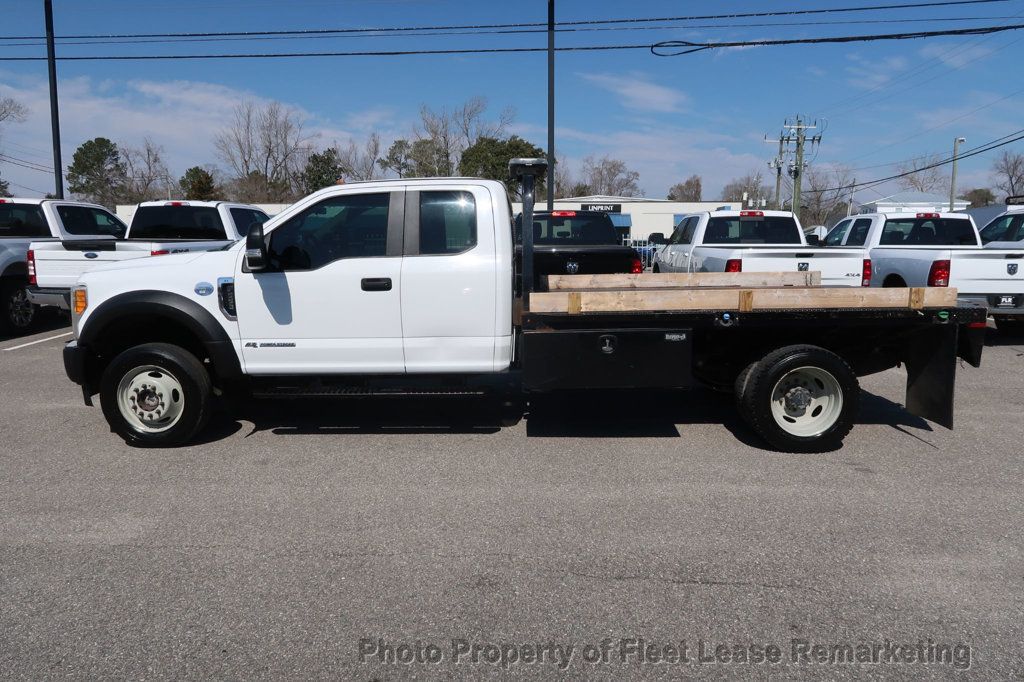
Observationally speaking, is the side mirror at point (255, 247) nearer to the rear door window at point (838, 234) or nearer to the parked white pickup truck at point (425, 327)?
the parked white pickup truck at point (425, 327)

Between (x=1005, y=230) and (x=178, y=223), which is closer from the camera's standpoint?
(x=178, y=223)

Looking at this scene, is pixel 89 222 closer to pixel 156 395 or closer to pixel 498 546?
pixel 156 395

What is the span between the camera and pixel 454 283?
573 cm

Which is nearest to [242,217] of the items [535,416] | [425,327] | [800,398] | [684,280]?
[535,416]

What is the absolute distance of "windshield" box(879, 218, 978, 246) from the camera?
1271 cm

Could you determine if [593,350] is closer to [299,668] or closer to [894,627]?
[894,627]

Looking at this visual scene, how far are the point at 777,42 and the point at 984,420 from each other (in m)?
12.7

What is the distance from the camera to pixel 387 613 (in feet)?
11.7

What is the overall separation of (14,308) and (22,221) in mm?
1429

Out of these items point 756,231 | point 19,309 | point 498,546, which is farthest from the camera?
point 756,231

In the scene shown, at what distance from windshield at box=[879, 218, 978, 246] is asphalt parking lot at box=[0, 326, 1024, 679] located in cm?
709

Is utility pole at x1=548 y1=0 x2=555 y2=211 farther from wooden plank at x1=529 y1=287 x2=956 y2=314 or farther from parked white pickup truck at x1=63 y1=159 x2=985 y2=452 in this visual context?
wooden plank at x1=529 y1=287 x2=956 y2=314

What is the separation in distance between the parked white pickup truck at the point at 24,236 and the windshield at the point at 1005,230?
48.7 ft

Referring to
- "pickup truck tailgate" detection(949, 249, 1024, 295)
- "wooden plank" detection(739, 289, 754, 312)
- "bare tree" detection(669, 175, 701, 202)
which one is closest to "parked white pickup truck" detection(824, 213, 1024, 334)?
"pickup truck tailgate" detection(949, 249, 1024, 295)
